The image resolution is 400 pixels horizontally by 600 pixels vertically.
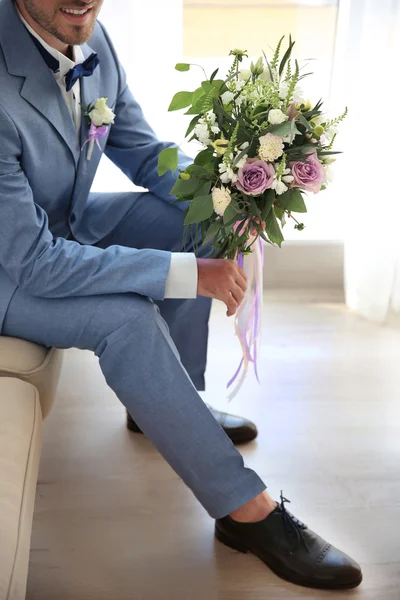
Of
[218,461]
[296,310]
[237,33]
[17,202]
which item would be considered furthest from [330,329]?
[17,202]

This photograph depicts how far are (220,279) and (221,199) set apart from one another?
231 millimetres

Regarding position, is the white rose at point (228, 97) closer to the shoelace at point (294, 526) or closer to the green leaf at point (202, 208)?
the green leaf at point (202, 208)

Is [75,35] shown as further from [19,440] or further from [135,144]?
[19,440]

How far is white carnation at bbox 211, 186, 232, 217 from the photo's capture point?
61.9 inches

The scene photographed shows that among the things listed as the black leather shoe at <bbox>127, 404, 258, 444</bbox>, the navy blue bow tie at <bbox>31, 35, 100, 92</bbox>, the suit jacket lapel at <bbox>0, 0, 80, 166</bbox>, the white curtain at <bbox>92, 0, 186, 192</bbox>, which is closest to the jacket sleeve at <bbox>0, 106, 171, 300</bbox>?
the suit jacket lapel at <bbox>0, 0, 80, 166</bbox>

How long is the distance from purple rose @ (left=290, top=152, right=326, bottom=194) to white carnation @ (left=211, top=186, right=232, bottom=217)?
134mm

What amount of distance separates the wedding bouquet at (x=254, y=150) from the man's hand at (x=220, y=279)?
97mm

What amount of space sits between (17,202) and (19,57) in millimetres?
331

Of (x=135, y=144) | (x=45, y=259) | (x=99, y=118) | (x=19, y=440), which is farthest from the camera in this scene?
(x=135, y=144)

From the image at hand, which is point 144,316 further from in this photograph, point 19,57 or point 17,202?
point 19,57

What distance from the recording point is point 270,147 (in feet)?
4.99

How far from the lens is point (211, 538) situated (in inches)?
71.0

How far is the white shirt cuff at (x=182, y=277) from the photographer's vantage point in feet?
5.62

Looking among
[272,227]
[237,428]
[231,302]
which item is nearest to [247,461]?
[237,428]
